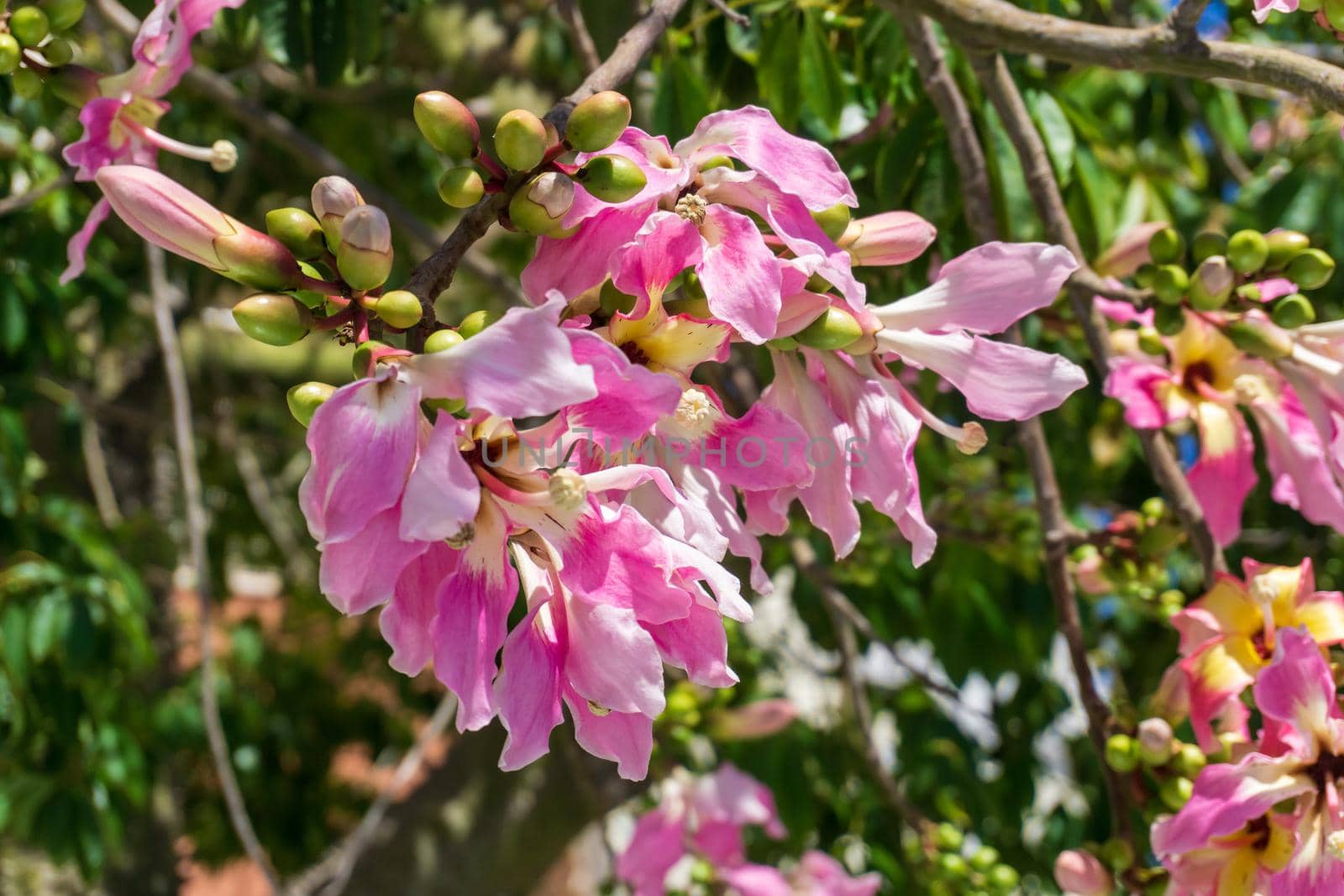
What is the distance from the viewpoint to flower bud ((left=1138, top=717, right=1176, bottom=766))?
96 cm

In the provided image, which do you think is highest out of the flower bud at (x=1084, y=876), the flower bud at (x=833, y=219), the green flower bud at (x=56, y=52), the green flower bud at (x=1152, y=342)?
the flower bud at (x=833, y=219)

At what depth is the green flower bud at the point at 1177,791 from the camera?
94 cm

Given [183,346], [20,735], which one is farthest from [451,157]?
[183,346]

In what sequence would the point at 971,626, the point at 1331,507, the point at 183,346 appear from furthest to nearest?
the point at 183,346 < the point at 971,626 < the point at 1331,507

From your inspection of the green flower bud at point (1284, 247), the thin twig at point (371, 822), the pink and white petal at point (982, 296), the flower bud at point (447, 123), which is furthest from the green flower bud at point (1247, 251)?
the thin twig at point (371, 822)

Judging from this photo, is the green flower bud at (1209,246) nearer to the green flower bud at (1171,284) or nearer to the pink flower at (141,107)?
the green flower bud at (1171,284)

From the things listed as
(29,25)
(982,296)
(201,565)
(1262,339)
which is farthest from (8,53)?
(1262,339)

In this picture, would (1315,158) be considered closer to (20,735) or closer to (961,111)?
(961,111)

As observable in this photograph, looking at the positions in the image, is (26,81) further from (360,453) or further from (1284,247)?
(1284,247)

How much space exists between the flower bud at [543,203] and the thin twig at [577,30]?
1.58 feet

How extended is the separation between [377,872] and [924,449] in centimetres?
179

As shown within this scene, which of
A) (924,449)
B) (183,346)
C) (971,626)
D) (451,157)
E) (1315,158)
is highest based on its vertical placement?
(451,157)

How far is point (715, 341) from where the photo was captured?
68cm

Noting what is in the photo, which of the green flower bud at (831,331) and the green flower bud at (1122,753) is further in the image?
the green flower bud at (1122,753)
